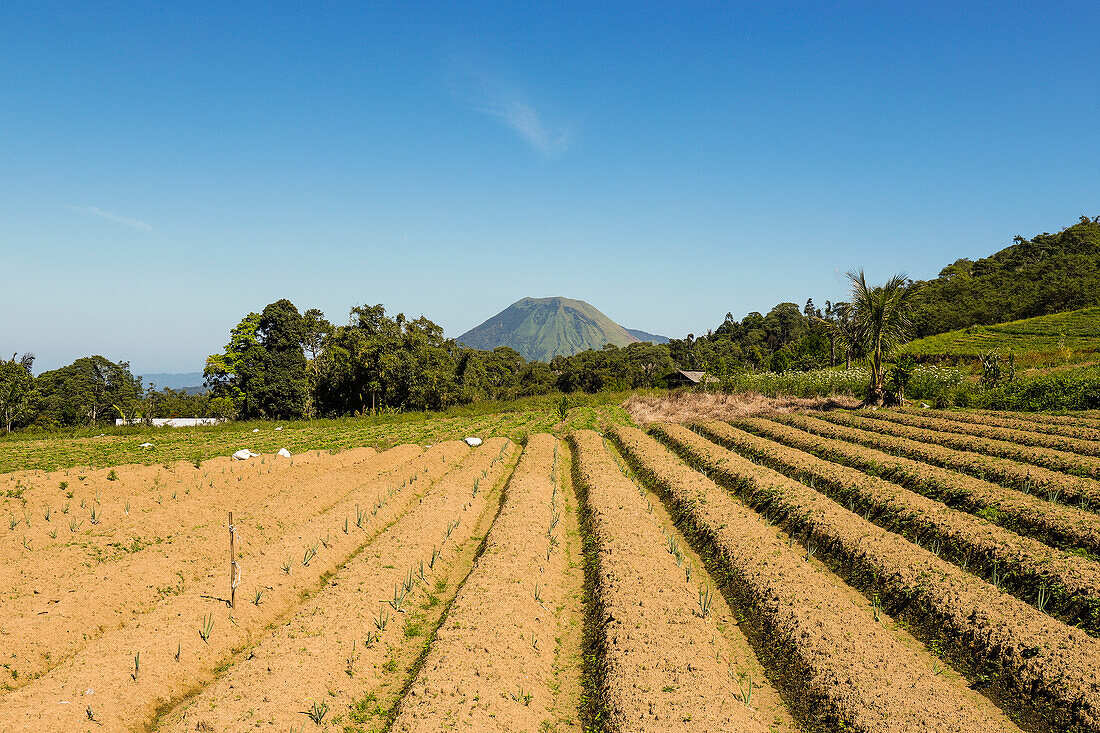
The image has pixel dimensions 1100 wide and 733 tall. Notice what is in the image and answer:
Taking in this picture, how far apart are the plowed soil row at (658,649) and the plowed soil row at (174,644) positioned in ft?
15.6

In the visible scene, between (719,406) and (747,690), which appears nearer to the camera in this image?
(747,690)

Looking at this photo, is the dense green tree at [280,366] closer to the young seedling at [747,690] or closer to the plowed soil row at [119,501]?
the plowed soil row at [119,501]

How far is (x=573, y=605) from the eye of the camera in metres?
7.91

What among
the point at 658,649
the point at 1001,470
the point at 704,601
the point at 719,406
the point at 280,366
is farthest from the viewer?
the point at 280,366

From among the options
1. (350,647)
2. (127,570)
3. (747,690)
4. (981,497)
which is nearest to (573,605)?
(747,690)

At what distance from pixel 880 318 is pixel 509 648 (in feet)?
81.3

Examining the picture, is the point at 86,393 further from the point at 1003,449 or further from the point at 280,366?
the point at 1003,449

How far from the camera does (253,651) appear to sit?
6090mm

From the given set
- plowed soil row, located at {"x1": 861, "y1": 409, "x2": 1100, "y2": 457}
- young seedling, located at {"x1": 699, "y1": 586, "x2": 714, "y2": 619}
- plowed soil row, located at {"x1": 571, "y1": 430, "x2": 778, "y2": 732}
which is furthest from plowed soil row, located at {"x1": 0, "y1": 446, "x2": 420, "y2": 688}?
plowed soil row, located at {"x1": 861, "y1": 409, "x2": 1100, "y2": 457}

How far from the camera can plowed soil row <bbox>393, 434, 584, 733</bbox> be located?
5.18m

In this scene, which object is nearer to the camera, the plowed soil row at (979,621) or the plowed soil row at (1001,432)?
the plowed soil row at (979,621)

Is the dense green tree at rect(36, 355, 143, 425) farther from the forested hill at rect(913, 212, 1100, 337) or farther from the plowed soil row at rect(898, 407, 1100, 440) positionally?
the forested hill at rect(913, 212, 1100, 337)

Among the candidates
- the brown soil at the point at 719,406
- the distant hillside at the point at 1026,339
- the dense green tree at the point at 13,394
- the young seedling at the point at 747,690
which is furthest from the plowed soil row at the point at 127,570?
the dense green tree at the point at 13,394

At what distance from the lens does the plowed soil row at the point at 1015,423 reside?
51.4ft
